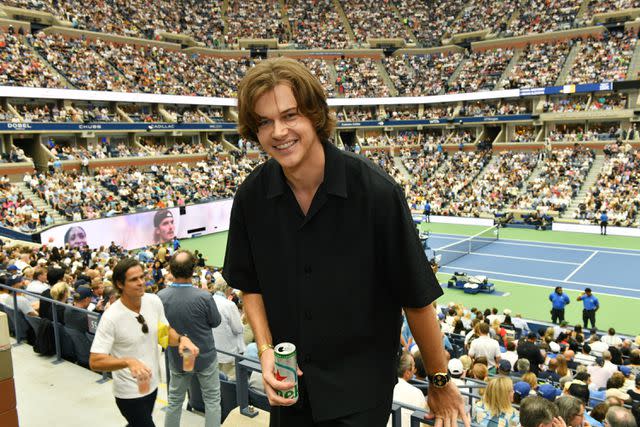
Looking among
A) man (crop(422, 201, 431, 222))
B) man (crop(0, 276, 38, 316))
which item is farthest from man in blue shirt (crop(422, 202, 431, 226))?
man (crop(0, 276, 38, 316))

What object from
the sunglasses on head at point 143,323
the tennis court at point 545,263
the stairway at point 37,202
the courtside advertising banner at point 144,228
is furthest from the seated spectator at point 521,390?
the stairway at point 37,202

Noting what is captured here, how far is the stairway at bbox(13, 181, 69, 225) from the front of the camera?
2944cm

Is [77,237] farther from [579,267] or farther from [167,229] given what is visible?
[579,267]

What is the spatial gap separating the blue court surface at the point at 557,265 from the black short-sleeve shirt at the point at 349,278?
22.1m

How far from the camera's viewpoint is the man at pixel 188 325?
18.0 feet

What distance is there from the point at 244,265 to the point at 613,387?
28.0ft

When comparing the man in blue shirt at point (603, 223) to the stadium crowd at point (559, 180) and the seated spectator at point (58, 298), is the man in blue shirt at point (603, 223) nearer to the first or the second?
the stadium crowd at point (559, 180)

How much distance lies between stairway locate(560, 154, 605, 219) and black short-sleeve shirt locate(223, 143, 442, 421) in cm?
3867

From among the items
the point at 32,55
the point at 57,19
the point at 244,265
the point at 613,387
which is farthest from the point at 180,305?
the point at 57,19

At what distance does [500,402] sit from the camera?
5.52 m

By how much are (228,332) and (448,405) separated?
5.32 m

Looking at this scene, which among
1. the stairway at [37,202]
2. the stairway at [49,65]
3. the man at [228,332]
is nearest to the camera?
the man at [228,332]

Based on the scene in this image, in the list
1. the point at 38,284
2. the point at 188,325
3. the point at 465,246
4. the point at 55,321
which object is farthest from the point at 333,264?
the point at 465,246

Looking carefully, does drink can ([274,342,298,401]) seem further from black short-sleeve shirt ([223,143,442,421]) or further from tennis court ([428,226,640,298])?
tennis court ([428,226,640,298])
